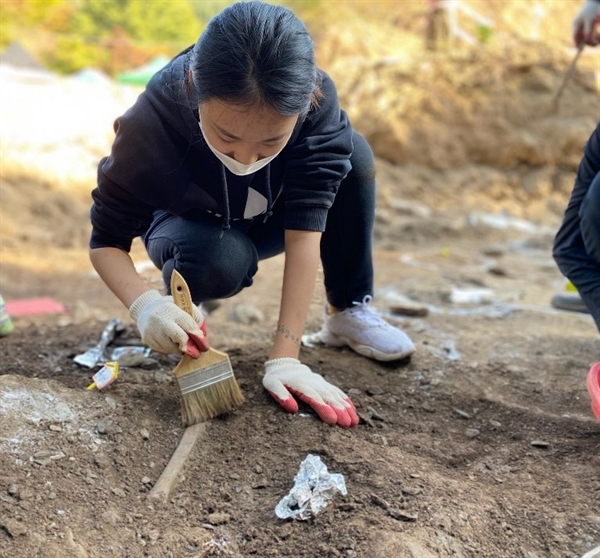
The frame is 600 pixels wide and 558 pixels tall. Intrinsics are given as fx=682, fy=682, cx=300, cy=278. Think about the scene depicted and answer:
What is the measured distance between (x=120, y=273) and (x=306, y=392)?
0.51m

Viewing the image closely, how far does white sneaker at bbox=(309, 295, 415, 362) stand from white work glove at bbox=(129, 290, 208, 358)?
0.60m

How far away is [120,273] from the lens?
1.59 metres

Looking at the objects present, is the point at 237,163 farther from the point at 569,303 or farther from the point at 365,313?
the point at 569,303

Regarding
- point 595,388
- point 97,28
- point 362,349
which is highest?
point 595,388

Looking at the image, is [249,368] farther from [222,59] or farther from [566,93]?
[566,93]

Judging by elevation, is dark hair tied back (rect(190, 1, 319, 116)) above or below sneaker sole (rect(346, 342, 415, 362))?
above

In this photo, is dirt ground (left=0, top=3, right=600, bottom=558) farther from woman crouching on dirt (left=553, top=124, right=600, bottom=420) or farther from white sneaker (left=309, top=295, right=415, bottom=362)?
woman crouching on dirt (left=553, top=124, right=600, bottom=420)

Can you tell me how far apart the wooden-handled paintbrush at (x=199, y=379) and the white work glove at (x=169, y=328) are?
0.02 metres

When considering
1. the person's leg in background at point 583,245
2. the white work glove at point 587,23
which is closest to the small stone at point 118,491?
the person's leg in background at point 583,245

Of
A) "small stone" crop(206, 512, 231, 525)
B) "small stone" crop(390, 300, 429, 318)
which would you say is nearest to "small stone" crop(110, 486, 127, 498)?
"small stone" crop(206, 512, 231, 525)

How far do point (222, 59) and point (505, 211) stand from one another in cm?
575

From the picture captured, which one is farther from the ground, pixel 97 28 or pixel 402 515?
pixel 402 515

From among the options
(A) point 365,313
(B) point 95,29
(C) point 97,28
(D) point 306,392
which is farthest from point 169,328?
(C) point 97,28

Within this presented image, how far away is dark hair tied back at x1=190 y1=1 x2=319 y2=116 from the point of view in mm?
1251
